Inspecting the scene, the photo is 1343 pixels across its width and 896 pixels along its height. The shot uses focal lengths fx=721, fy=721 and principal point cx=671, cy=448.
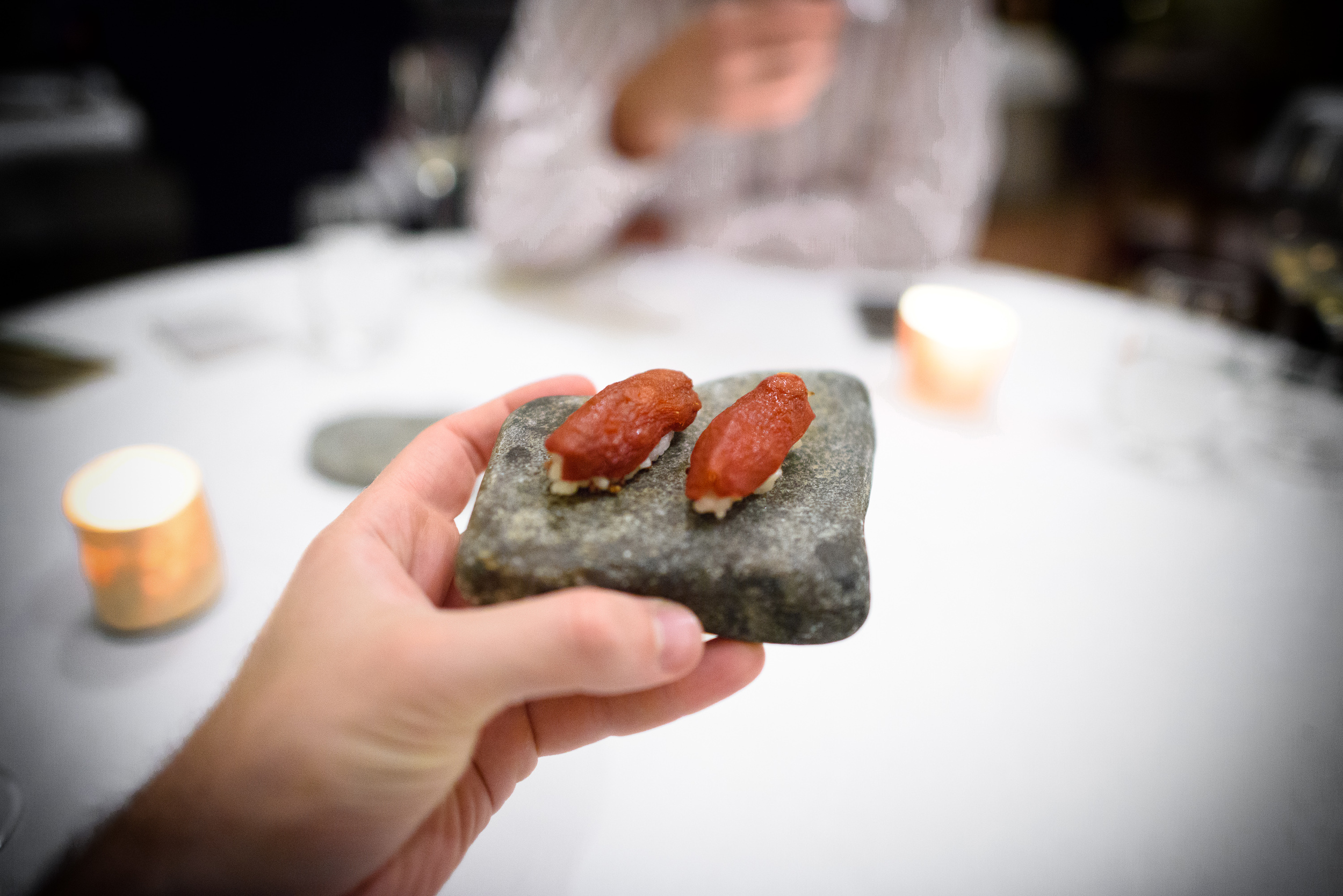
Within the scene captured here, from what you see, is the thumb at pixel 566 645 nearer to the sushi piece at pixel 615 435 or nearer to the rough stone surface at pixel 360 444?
the sushi piece at pixel 615 435

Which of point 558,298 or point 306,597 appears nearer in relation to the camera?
point 306,597

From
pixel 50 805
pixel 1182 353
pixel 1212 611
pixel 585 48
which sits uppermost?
pixel 585 48

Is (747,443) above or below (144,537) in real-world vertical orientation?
above

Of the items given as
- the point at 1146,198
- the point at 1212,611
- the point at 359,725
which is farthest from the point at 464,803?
the point at 1146,198

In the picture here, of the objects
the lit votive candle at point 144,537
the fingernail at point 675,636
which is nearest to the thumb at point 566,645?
the fingernail at point 675,636

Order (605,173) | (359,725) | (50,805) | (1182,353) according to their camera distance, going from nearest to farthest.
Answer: (359,725), (50,805), (1182,353), (605,173)

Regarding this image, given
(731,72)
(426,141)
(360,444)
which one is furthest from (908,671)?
(426,141)

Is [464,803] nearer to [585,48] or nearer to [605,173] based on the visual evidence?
[605,173]

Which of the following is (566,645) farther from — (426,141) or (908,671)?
(426,141)
